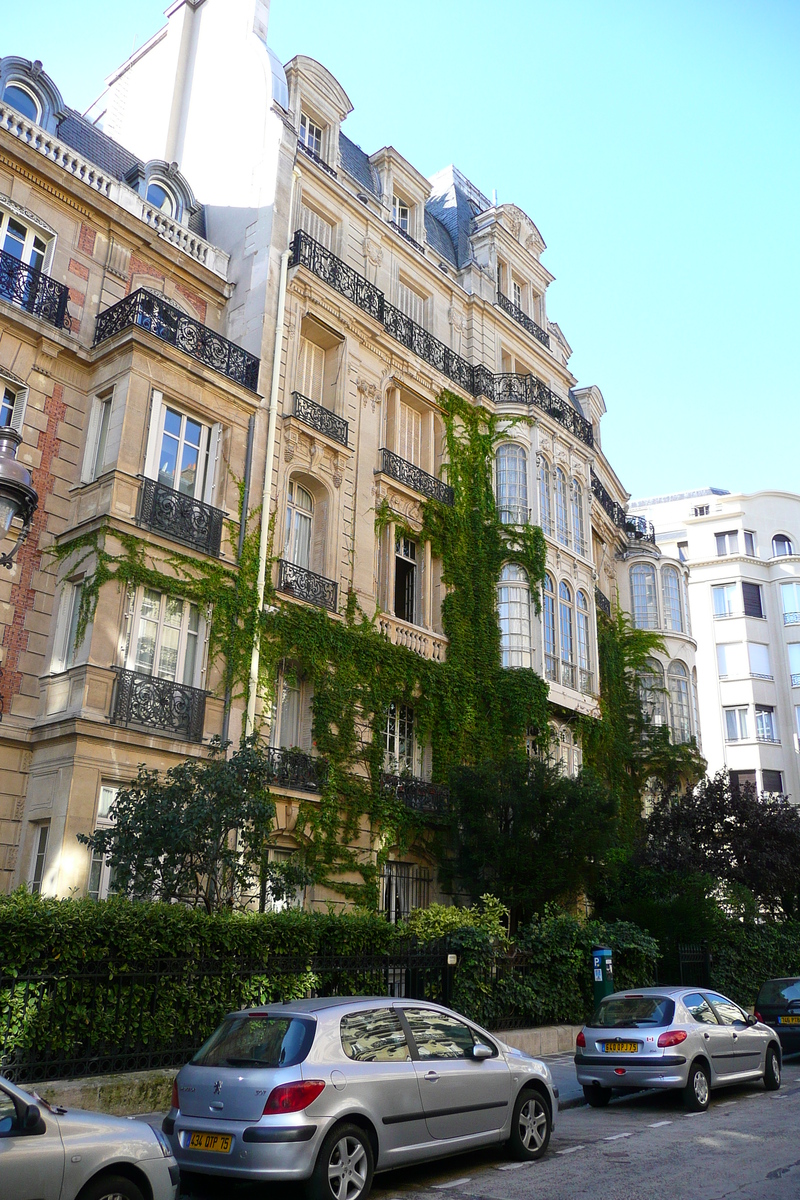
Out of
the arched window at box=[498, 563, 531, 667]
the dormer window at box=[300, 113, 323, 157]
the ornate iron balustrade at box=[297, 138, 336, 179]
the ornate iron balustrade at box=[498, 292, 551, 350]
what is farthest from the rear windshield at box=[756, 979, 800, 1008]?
the dormer window at box=[300, 113, 323, 157]

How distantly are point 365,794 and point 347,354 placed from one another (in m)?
10.4

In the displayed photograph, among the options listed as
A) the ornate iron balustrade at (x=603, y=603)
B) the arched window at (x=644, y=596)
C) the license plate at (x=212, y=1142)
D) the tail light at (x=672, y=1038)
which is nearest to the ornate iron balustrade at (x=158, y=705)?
the tail light at (x=672, y=1038)

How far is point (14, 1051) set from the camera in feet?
30.5

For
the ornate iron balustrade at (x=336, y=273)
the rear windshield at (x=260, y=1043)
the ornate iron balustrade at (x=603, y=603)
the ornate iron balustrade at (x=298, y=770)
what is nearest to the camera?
the rear windshield at (x=260, y=1043)

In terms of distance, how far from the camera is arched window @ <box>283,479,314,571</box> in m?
21.3

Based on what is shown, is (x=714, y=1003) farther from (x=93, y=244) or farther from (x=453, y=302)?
(x=453, y=302)

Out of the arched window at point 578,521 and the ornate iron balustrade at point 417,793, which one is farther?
the arched window at point 578,521

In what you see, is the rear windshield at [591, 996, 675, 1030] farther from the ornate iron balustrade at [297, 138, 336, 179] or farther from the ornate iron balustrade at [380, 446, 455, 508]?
the ornate iron balustrade at [297, 138, 336, 179]

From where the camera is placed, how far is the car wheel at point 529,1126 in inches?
361

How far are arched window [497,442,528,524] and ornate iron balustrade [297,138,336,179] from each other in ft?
27.5

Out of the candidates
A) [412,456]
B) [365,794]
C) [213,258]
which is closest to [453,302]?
[412,456]

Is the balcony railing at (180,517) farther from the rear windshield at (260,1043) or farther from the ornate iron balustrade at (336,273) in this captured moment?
the rear windshield at (260,1043)

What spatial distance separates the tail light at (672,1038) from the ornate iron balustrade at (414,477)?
14533 millimetres

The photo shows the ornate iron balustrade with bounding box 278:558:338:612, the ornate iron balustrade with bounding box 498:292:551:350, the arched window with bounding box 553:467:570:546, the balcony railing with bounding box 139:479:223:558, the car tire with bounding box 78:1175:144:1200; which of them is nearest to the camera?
the car tire with bounding box 78:1175:144:1200
